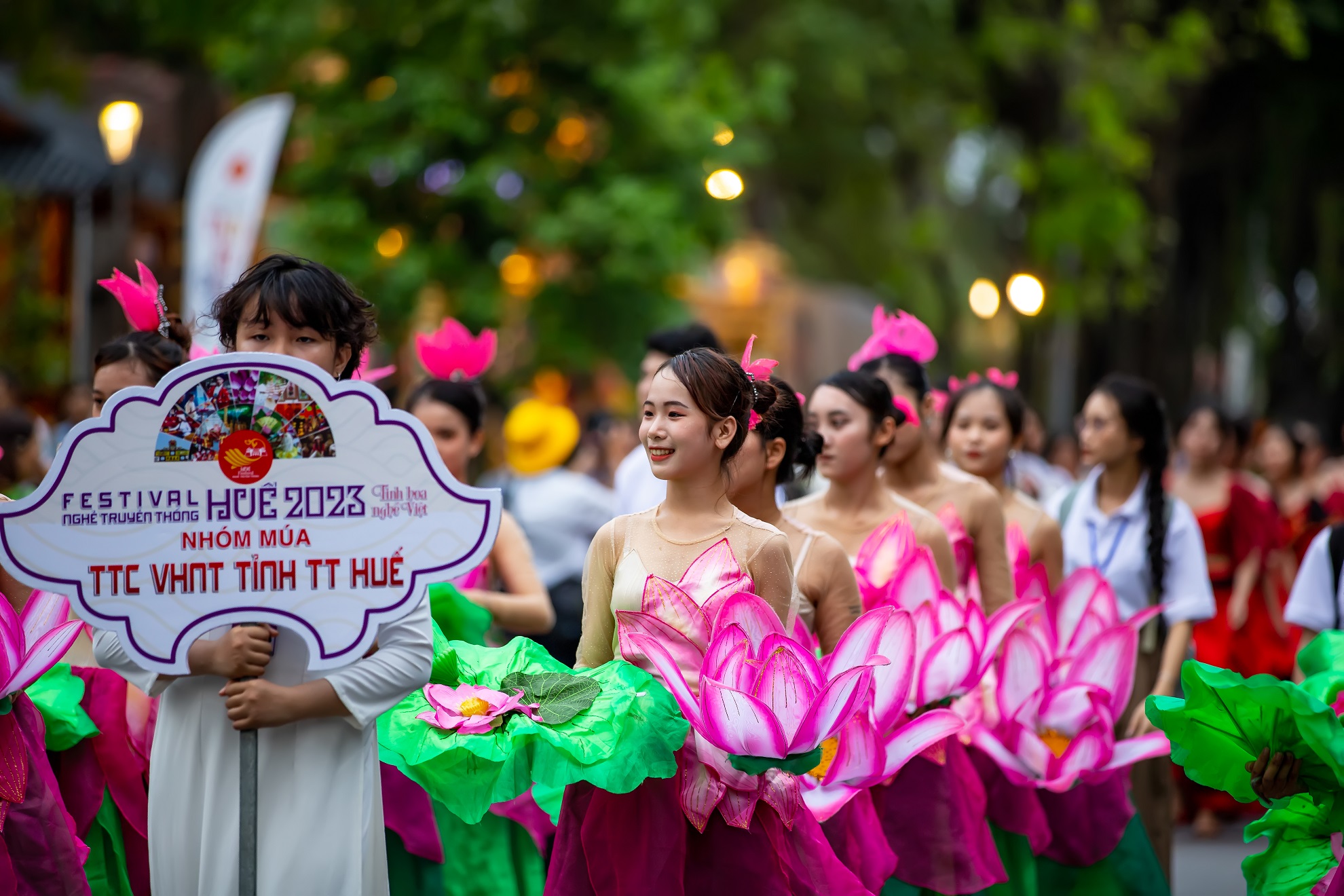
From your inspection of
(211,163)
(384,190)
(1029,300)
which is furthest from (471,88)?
(1029,300)

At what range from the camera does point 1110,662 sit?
4832 mm

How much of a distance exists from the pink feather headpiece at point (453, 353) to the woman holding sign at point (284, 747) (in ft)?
8.44

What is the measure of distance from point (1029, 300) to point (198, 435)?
230 inches

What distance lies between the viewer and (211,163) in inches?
427

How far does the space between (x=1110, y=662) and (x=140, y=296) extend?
3.04 m

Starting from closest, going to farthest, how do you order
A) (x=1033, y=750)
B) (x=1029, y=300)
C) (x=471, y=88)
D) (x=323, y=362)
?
(x=323, y=362) < (x=1033, y=750) < (x=1029, y=300) < (x=471, y=88)

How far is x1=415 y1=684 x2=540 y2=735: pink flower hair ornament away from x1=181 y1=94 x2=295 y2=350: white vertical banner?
24.3 feet

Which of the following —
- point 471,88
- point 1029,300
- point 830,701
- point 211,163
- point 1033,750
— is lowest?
point 1033,750

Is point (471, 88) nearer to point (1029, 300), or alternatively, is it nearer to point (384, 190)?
point (384, 190)

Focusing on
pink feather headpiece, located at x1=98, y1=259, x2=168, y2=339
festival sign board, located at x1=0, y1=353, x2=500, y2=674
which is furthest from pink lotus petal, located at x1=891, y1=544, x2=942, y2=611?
pink feather headpiece, located at x1=98, y1=259, x2=168, y2=339

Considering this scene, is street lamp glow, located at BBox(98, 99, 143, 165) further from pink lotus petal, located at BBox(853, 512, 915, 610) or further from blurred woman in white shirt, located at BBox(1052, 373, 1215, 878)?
pink lotus petal, located at BBox(853, 512, 915, 610)

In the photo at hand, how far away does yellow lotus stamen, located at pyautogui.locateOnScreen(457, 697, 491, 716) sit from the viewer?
11.4ft

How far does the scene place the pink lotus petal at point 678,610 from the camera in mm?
3490

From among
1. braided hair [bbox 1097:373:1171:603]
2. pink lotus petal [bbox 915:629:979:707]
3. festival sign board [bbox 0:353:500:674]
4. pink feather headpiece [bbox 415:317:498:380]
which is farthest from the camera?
braided hair [bbox 1097:373:1171:603]
